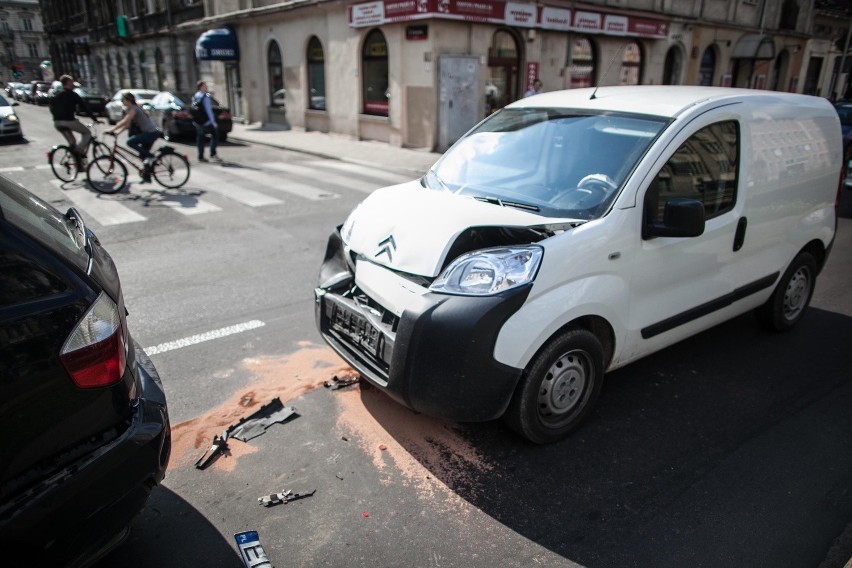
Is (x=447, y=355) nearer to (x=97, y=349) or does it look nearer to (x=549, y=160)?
(x=97, y=349)

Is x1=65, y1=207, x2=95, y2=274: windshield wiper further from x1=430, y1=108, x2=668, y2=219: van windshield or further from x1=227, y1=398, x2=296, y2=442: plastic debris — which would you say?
x1=430, y1=108, x2=668, y2=219: van windshield

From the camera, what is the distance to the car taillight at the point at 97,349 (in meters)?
2.07

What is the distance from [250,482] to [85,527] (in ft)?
3.64

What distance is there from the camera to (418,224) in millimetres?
3430

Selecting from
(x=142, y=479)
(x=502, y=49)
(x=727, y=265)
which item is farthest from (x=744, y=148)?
(x=502, y=49)

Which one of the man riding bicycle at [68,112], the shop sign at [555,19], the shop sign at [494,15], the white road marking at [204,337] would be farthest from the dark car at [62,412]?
the shop sign at [555,19]

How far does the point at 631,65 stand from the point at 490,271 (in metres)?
24.2

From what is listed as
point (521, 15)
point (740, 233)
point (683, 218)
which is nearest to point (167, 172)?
point (740, 233)

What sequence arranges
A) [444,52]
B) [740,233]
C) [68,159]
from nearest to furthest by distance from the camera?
[740,233]
[68,159]
[444,52]

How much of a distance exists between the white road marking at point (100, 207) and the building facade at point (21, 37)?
85149mm

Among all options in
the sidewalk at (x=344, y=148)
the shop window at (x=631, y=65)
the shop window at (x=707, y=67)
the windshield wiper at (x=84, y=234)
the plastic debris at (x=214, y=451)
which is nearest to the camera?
the windshield wiper at (x=84, y=234)

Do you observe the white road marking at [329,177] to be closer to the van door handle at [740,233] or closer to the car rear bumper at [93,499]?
the van door handle at [740,233]

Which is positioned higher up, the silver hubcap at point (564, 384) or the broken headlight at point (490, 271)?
the broken headlight at point (490, 271)

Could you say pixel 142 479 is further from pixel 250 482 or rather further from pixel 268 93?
pixel 268 93
